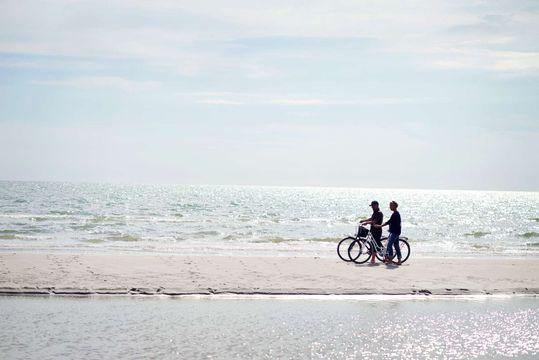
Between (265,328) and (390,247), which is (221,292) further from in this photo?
(390,247)

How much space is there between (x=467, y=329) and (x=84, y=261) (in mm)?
12827

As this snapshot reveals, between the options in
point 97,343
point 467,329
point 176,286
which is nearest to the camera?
point 97,343

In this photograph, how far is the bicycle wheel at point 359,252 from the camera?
22.4 meters

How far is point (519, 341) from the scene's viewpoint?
11.0m

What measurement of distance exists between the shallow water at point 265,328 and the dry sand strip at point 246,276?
1.04 m

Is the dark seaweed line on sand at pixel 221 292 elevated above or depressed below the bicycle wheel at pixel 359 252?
below

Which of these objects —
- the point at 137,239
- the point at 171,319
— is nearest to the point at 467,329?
the point at 171,319

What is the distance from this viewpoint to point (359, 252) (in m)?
22.5

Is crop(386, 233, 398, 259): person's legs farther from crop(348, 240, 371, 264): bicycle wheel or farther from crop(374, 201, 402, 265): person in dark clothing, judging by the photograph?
crop(348, 240, 371, 264): bicycle wheel

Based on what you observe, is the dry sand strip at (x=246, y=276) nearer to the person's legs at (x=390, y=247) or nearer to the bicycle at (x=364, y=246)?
the person's legs at (x=390, y=247)

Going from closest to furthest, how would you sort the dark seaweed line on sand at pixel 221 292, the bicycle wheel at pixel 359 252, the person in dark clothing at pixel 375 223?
the dark seaweed line on sand at pixel 221 292
the person in dark clothing at pixel 375 223
the bicycle wheel at pixel 359 252

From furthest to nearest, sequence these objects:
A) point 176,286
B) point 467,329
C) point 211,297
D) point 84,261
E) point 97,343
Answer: point 84,261 < point 176,286 < point 211,297 < point 467,329 < point 97,343

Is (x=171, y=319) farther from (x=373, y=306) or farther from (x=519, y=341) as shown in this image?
(x=519, y=341)

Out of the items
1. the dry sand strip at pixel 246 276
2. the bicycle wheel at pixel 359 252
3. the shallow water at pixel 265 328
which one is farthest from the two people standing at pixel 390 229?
the shallow water at pixel 265 328
